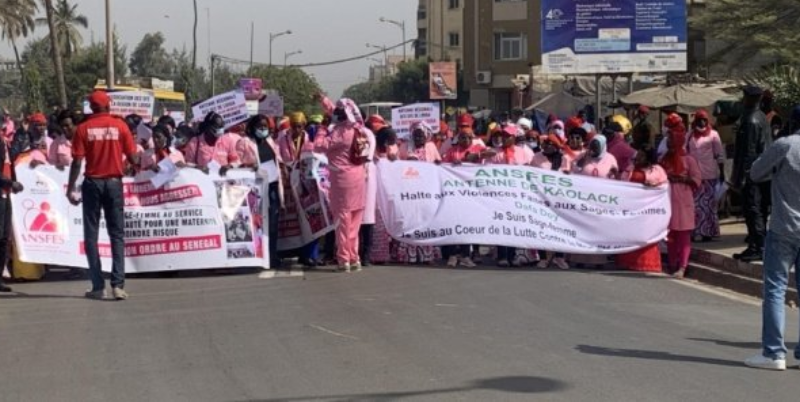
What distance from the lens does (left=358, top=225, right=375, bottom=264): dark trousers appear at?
12289 millimetres

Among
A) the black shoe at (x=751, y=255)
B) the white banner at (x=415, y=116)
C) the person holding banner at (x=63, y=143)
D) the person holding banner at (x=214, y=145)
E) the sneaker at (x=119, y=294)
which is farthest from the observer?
the white banner at (x=415, y=116)

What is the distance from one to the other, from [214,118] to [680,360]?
665cm

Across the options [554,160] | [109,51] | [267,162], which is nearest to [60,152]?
[267,162]

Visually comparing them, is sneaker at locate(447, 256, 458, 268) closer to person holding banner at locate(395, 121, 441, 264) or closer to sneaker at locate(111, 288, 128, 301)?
person holding banner at locate(395, 121, 441, 264)

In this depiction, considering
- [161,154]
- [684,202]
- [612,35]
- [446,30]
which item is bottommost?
[684,202]

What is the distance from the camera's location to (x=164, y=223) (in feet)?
37.3

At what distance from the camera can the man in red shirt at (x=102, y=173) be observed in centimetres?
958

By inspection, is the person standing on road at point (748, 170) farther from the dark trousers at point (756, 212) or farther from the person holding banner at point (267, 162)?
the person holding banner at point (267, 162)

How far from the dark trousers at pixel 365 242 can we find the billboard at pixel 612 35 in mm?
13208

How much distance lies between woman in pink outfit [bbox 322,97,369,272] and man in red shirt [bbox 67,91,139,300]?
2679 mm

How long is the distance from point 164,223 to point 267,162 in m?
1.45

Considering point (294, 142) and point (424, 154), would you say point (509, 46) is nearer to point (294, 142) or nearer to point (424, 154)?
point (294, 142)

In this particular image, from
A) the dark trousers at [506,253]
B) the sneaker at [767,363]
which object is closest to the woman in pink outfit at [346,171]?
the dark trousers at [506,253]

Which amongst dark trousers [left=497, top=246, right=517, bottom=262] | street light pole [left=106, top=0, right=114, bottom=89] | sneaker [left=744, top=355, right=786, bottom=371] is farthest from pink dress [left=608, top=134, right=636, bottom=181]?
street light pole [left=106, top=0, right=114, bottom=89]
